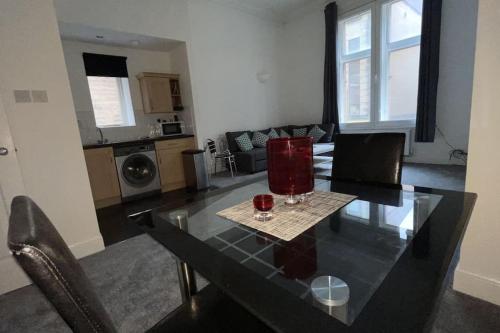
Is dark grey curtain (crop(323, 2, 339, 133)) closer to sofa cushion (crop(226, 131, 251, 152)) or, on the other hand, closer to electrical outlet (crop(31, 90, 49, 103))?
sofa cushion (crop(226, 131, 251, 152))

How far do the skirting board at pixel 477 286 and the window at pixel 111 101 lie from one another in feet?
15.2

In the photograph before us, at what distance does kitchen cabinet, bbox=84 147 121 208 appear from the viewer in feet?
11.0

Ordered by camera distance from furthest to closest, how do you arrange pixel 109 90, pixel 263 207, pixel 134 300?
pixel 109 90 → pixel 134 300 → pixel 263 207

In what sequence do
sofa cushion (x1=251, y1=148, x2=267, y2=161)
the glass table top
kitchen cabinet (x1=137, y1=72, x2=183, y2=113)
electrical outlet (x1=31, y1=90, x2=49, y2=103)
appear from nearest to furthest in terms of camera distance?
the glass table top
electrical outlet (x1=31, y1=90, x2=49, y2=103)
kitchen cabinet (x1=137, y1=72, x2=183, y2=113)
sofa cushion (x1=251, y1=148, x2=267, y2=161)

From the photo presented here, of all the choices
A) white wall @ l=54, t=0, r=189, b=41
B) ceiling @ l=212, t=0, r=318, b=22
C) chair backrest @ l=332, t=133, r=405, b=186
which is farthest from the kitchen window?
chair backrest @ l=332, t=133, r=405, b=186

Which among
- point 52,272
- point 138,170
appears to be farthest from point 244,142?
point 52,272

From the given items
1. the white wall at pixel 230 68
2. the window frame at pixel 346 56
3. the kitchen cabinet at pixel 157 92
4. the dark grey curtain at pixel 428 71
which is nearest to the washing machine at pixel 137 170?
the kitchen cabinet at pixel 157 92

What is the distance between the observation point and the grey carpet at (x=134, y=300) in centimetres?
128

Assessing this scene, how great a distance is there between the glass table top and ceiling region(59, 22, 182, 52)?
3.55 metres

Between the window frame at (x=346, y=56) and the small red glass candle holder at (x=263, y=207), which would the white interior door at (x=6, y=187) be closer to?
the small red glass candle holder at (x=263, y=207)

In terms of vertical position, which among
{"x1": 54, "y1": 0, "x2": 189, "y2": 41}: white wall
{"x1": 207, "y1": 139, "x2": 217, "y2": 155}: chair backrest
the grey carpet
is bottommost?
the grey carpet

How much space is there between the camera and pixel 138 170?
381 centimetres

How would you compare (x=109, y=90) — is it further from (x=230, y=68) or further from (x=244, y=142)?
(x=244, y=142)

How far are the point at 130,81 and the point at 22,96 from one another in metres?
2.67
